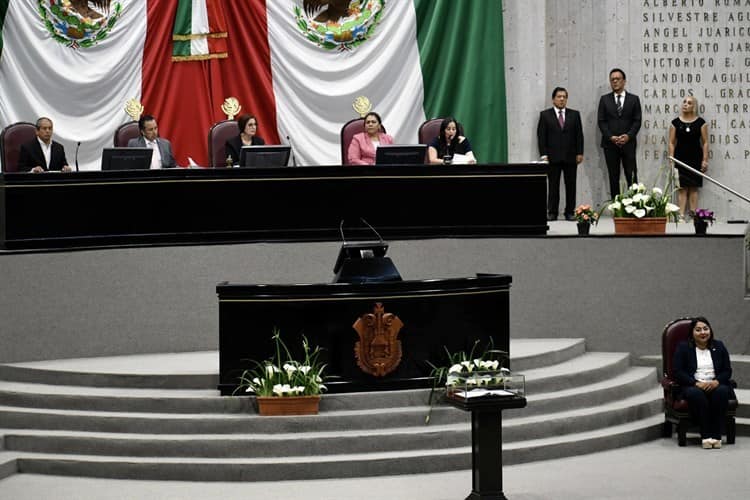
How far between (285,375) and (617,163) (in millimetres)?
7411

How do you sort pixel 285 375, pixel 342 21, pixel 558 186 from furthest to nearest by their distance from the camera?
1. pixel 342 21
2. pixel 558 186
3. pixel 285 375

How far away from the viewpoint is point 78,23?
52.3 ft

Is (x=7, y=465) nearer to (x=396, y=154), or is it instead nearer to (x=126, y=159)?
(x=126, y=159)

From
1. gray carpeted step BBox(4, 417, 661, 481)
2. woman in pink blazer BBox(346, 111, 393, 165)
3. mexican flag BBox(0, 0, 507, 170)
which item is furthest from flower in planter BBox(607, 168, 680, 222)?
gray carpeted step BBox(4, 417, 661, 481)

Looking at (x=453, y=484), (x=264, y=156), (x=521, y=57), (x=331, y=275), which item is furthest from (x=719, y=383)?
(x=521, y=57)

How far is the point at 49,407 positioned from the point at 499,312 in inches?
138

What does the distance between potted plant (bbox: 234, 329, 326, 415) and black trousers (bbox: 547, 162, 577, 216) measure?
20.4 ft

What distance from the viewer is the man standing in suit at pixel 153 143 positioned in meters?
13.3

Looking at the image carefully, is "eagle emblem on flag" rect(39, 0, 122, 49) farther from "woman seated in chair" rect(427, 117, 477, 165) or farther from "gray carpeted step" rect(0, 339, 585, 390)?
"gray carpeted step" rect(0, 339, 585, 390)

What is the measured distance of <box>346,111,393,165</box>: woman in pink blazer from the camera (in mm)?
13586

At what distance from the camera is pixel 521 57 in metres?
16.8

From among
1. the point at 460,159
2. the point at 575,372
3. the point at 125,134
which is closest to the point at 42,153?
the point at 125,134

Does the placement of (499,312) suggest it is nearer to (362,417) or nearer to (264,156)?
(362,417)

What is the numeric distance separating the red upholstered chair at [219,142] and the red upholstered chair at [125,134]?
2.59ft
